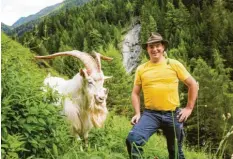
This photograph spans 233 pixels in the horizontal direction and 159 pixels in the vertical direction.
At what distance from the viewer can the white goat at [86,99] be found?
22.1 feet

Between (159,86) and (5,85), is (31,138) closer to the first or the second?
(5,85)

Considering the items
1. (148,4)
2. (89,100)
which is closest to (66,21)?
(148,4)

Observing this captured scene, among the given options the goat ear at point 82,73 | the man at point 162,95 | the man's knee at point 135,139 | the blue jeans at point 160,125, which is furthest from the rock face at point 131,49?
the man's knee at point 135,139

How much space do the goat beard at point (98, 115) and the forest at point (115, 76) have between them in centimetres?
13

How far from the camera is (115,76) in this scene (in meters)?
57.6

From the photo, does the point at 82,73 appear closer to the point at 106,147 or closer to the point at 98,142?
the point at 98,142

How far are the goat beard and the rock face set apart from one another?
109943 mm

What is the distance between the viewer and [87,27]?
140m

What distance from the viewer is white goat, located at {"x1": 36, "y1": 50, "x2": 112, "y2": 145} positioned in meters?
6.72

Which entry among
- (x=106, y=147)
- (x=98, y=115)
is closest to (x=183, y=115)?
(x=106, y=147)

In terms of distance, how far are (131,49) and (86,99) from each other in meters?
128

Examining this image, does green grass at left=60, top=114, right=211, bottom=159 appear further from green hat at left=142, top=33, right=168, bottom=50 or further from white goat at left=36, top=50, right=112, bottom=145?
green hat at left=142, top=33, right=168, bottom=50

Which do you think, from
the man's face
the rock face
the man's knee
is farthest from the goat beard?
the rock face

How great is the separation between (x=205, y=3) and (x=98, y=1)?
7063 centimetres
